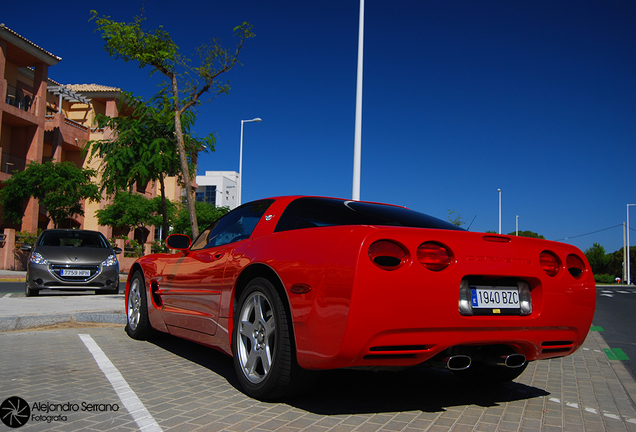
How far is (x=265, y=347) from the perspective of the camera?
3.37 meters

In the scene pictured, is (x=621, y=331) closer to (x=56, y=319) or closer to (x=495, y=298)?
(x=495, y=298)

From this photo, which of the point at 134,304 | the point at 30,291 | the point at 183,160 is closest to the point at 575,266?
the point at 134,304

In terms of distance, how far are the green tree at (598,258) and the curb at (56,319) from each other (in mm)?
72761

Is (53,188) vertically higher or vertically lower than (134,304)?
higher

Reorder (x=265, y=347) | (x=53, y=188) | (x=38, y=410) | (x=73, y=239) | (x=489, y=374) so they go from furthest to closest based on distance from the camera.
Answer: (x=53, y=188), (x=73, y=239), (x=489, y=374), (x=265, y=347), (x=38, y=410)

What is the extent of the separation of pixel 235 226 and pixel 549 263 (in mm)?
2388

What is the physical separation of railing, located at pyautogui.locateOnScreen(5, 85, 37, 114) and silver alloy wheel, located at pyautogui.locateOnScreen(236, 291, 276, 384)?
3286 cm

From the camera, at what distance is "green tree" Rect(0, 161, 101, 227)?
84.7ft

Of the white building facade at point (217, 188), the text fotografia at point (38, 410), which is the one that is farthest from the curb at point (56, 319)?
the white building facade at point (217, 188)

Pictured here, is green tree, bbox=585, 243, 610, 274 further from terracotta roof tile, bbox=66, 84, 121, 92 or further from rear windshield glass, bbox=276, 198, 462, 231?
rear windshield glass, bbox=276, 198, 462, 231

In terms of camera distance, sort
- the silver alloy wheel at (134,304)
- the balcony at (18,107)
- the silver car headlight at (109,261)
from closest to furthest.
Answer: the silver alloy wheel at (134,304)
the silver car headlight at (109,261)
the balcony at (18,107)

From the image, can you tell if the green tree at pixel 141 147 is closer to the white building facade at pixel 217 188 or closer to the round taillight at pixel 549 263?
the round taillight at pixel 549 263

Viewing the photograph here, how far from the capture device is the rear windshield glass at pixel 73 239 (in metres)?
10.9

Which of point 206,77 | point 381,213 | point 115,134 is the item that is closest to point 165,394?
point 381,213
